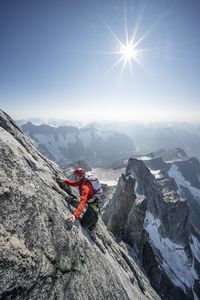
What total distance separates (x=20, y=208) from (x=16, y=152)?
117 inches

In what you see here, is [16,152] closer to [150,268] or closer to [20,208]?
[20,208]

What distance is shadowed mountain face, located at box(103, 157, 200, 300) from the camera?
35.9 m

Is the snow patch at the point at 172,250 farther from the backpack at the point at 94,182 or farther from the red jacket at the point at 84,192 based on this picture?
the red jacket at the point at 84,192

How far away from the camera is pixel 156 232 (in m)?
68.4

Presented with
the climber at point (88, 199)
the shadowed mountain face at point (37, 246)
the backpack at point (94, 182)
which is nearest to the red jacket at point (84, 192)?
the climber at point (88, 199)

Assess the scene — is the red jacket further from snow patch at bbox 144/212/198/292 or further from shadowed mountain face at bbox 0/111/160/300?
snow patch at bbox 144/212/198/292

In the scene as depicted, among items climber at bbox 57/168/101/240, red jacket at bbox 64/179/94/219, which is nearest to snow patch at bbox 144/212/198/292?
climber at bbox 57/168/101/240

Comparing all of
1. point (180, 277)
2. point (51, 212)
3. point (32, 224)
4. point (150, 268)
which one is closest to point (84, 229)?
point (51, 212)

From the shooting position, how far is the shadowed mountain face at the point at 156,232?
3588 centimetres

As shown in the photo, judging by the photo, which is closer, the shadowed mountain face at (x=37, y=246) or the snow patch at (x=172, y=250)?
the shadowed mountain face at (x=37, y=246)

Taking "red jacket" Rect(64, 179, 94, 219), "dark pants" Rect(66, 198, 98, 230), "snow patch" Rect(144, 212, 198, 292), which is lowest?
"snow patch" Rect(144, 212, 198, 292)

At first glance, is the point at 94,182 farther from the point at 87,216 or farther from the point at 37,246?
the point at 37,246

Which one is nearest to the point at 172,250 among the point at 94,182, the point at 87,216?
the point at 87,216

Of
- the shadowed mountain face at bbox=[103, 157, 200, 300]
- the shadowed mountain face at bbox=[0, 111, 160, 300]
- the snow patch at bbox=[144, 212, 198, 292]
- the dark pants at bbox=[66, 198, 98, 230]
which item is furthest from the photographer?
the snow patch at bbox=[144, 212, 198, 292]
